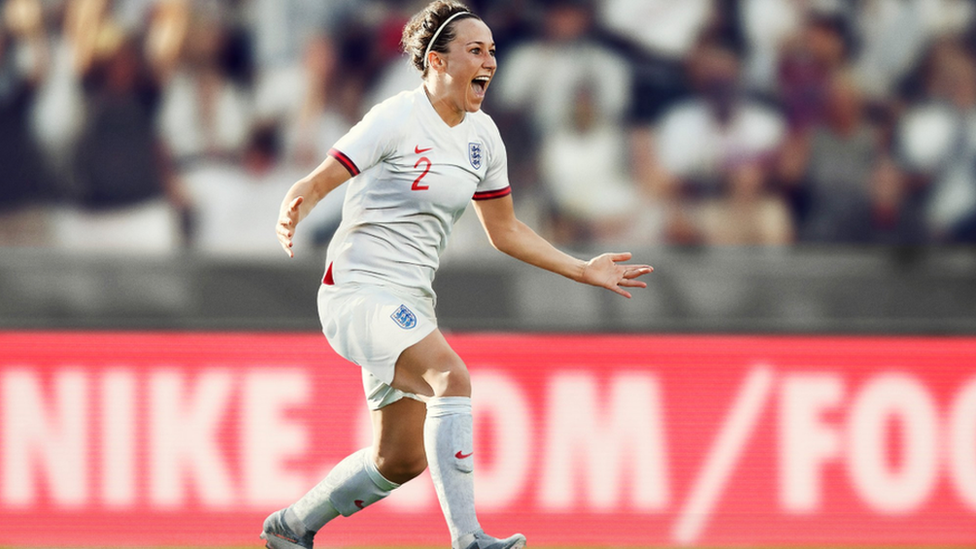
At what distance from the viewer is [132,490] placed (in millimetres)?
5676

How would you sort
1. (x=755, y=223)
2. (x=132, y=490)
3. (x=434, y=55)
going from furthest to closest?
1. (x=755, y=223)
2. (x=132, y=490)
3. (x=434, y=55)

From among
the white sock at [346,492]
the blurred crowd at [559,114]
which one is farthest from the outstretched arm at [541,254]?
the blurred crowd at [559,114]

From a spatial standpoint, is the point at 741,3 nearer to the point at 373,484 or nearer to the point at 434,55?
the point at 434,55

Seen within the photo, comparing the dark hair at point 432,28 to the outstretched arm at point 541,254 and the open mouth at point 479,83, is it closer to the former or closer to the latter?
the open mouth at point 479,83

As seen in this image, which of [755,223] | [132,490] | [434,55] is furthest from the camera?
[755,223]

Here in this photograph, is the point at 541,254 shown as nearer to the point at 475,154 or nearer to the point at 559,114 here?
the point at 475,154

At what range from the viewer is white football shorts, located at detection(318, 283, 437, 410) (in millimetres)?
3555

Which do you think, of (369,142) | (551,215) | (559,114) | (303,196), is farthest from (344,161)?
(559,114)

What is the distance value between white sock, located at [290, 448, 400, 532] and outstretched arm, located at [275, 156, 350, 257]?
801 mm

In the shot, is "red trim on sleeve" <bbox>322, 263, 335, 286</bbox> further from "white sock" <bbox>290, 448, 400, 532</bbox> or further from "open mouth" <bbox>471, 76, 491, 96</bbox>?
"open mouth" <bbox>471, 76, 491, 96</bbox>

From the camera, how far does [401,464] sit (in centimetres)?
377

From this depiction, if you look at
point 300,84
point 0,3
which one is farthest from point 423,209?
point 0,3

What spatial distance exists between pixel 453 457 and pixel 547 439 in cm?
232

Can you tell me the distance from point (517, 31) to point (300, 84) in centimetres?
116
